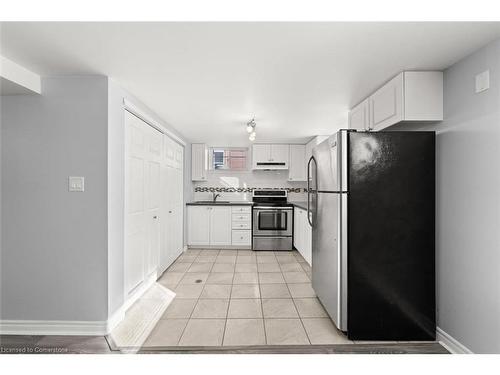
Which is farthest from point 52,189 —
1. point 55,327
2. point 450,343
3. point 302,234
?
point 302,234

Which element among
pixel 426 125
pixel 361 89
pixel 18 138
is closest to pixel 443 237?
pixel 426 125

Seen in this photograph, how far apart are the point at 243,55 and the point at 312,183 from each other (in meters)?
1.57

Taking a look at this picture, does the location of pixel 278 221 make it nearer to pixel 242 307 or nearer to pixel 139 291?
pixel 242 307

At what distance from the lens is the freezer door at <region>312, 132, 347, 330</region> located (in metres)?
2.27

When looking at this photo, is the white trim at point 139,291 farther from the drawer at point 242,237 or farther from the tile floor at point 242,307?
the drawer at point 242,237

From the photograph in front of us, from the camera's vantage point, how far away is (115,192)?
2463mm

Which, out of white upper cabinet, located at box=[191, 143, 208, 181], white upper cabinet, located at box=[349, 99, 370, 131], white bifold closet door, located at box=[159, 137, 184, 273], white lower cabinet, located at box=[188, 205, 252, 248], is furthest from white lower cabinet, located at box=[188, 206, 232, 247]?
white upper cabinet, located at box=[349, 99, 370, 131]

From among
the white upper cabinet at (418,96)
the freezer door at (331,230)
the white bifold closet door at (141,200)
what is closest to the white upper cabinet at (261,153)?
the white bifold closet door at (141,200)

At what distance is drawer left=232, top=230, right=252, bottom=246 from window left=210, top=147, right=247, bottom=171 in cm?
142

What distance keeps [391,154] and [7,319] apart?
348cm

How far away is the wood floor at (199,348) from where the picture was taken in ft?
6.87

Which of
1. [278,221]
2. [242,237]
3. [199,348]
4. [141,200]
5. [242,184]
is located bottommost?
[199,348]

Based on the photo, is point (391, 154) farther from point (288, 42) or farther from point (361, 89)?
point (288, 42)

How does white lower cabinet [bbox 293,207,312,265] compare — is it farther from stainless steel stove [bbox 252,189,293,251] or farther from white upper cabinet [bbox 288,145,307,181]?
white upper cabinet [bbox 288,145,307,181]
